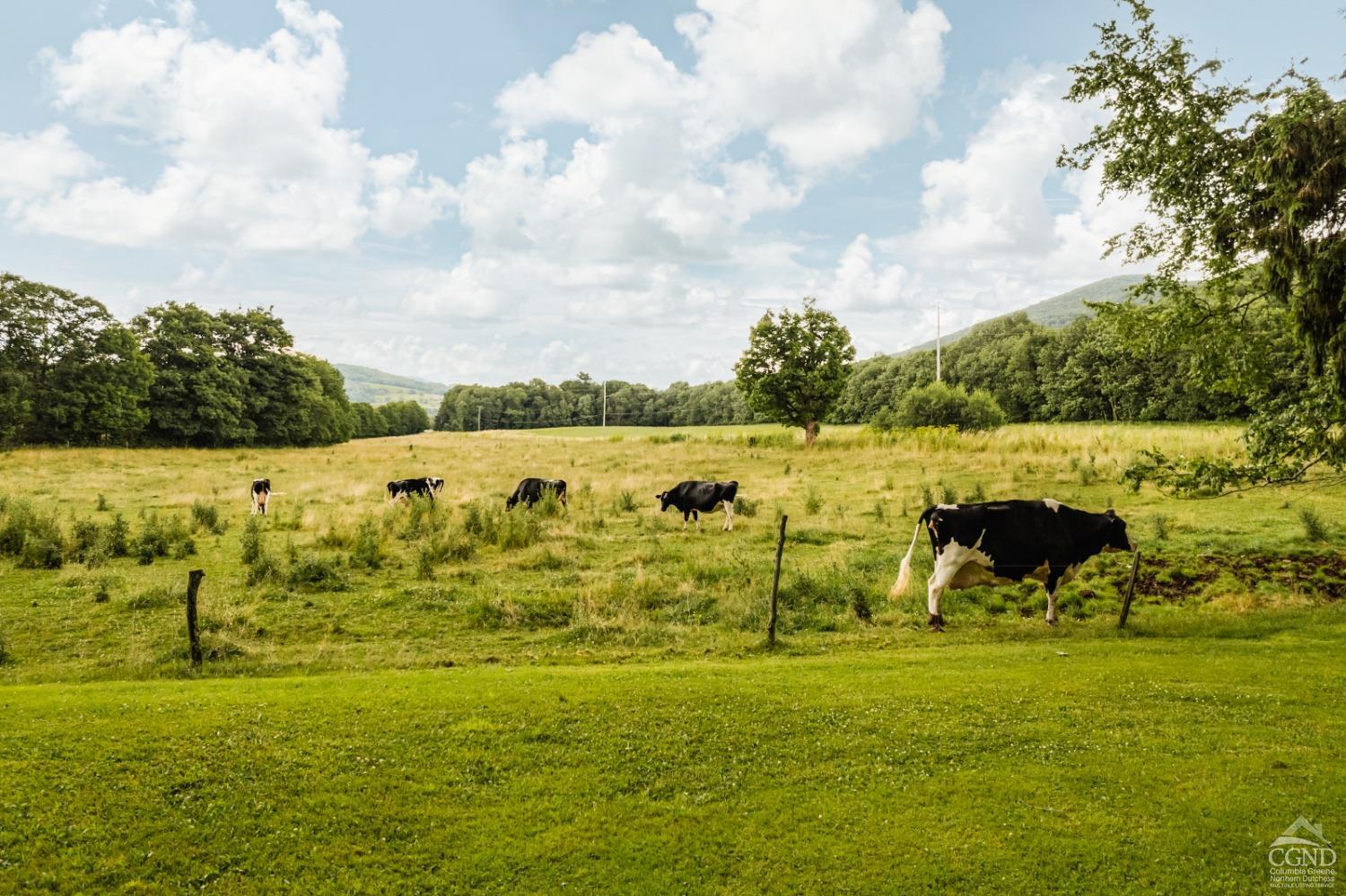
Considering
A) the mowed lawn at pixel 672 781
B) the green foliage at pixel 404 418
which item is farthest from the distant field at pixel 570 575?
the green foliage at pixel 404 418

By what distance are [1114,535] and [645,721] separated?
10256mm

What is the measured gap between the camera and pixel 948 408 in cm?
5866

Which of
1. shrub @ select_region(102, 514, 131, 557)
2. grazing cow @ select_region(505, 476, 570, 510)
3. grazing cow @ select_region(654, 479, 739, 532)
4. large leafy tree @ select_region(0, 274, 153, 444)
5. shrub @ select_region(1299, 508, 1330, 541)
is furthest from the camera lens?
large leafy tree @ select_region(0, 274, 153, 444)

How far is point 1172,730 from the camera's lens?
6.59m

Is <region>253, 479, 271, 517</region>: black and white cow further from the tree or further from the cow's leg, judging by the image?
the tree

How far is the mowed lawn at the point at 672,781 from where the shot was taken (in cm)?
475

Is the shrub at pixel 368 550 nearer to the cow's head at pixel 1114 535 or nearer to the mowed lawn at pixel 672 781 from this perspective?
the mowed lawn at pixel 672 781

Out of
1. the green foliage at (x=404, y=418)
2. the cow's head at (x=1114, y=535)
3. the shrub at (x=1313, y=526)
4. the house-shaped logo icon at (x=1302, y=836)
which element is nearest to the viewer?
the house-shaped logo icon at (x=1302, y=836)

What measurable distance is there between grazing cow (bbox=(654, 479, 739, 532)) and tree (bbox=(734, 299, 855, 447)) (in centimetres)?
2479

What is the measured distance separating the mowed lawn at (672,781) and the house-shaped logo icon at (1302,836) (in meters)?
0.10

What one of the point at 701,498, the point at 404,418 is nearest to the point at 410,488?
the point at 701,498

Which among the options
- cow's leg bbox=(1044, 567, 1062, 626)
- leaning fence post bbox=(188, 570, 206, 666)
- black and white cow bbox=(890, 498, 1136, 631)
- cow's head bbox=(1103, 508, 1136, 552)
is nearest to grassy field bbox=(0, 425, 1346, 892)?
leaning fence post bbox=(188, 570, 206, 666)

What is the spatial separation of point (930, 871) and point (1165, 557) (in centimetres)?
1385

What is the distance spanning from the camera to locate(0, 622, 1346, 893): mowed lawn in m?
4.75
